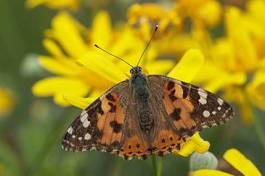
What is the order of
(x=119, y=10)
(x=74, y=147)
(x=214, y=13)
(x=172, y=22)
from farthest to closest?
(x=119, y=10), (x=214, y=13), (x=172, y=22), (x=74, y=147)

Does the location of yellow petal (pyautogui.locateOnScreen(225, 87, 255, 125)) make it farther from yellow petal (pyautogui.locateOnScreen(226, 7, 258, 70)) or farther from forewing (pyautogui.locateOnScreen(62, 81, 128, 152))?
forewing (pyautogui.locateOnScreen(62, 81, 128, 152))

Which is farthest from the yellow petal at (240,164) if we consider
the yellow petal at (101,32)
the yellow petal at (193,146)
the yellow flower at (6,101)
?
the yellow flower at (6,101)

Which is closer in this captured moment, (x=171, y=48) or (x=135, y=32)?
(x=135, y=32)

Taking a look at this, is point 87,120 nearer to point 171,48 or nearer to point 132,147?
point 132,147

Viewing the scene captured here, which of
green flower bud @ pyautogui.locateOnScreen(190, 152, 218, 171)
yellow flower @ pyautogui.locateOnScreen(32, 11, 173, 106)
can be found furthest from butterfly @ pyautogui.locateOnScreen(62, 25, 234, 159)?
yellow flower @ pyautogui.locateOnScreen(32, 11, 173, 106)

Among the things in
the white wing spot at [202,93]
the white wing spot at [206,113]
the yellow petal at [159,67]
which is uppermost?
the yellow petal at [159,67]

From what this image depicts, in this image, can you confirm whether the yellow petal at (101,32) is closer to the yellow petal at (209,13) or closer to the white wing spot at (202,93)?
the yellow petal at (209,13)

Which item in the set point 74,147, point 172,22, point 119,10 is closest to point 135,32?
point 172,22
